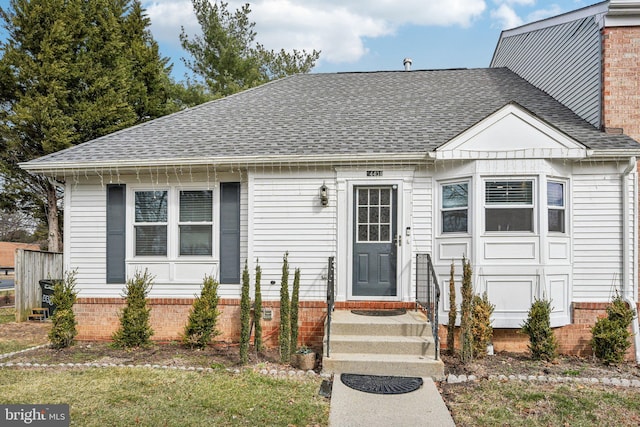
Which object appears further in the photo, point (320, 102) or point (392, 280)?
point (320, 102)

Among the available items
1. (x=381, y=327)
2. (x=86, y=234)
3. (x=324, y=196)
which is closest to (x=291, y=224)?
(x=324, y=196)

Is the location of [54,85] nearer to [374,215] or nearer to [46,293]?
[46,293]

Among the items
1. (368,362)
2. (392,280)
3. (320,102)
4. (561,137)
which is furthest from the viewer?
(320,102)

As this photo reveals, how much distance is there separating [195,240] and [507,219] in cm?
520

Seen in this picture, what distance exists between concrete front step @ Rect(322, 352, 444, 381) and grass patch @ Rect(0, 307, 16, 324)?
28.3 feet

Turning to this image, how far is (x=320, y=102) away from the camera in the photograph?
9.96 metres

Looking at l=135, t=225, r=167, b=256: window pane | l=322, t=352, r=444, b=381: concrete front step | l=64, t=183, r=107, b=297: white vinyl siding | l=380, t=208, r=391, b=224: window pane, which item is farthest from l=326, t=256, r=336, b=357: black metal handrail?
l=64, t=183, r=107, b=297: white vinyl siding

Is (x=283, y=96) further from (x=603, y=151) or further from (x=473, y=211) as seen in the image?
(x=603, y=151)

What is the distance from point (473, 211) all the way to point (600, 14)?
4.24 metres

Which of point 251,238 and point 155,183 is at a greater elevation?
point 155,183

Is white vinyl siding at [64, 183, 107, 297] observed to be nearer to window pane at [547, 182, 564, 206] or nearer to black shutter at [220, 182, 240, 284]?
black shutter at [220, 182, 240, 284]

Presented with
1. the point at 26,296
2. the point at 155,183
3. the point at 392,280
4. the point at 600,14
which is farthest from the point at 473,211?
the point at 26,296

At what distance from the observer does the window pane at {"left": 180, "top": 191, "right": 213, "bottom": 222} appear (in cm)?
796

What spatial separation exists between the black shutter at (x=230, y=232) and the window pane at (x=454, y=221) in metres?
3.50
